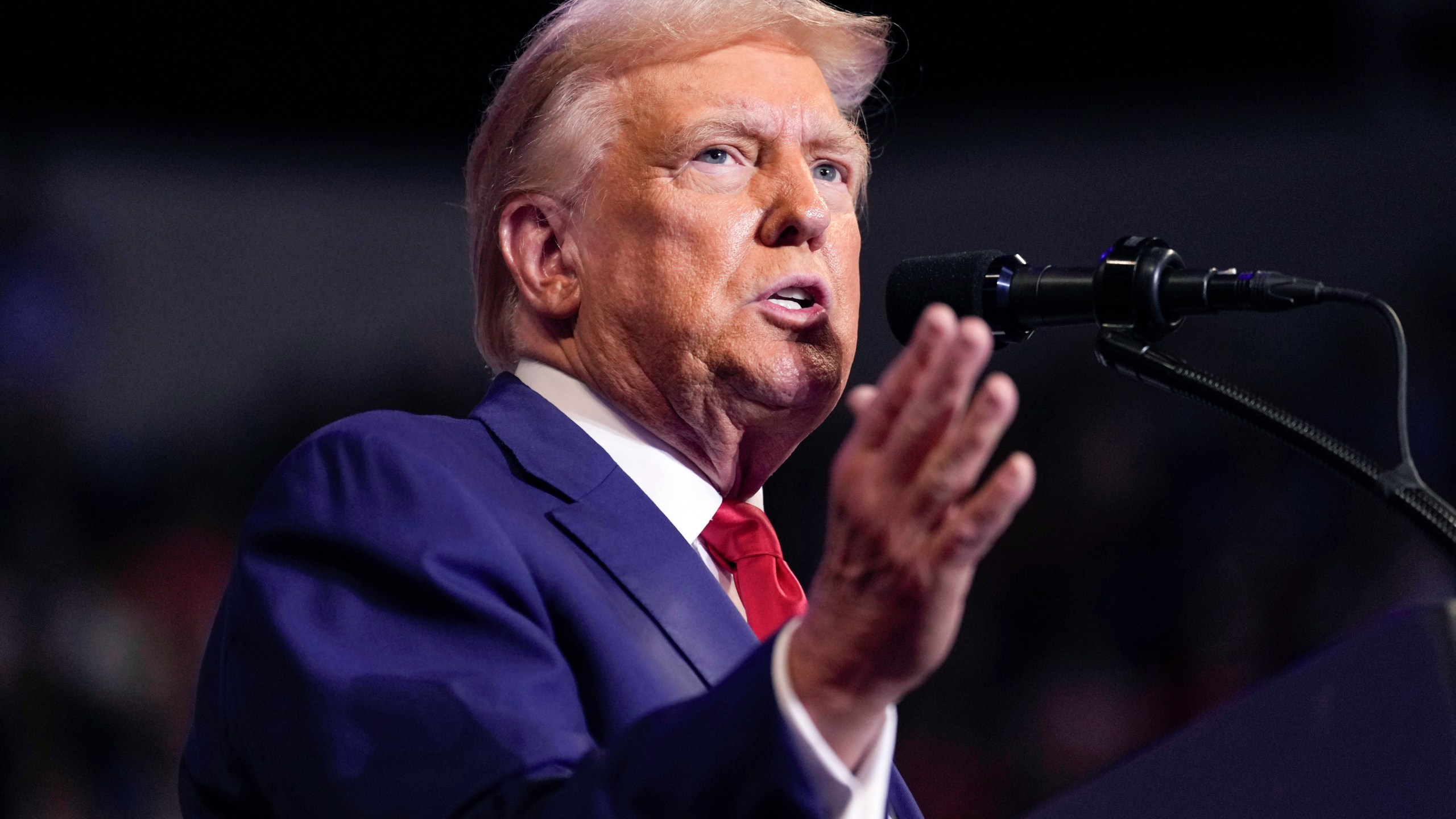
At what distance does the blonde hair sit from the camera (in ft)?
5.57

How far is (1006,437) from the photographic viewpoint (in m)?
4.69

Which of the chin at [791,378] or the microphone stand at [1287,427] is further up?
the microphone stand at [1287,427]

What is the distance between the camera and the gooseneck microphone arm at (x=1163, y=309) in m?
1.06

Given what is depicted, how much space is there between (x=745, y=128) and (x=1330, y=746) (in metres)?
0.93

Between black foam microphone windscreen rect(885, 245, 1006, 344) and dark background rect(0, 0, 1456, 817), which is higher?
black foam microphone windscreen rect(885, 245, 1006, 344)

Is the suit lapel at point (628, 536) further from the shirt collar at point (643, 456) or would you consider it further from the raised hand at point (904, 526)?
the raised hand at point (904, 526)

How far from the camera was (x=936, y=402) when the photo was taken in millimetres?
796

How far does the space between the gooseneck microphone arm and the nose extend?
0.23 meters

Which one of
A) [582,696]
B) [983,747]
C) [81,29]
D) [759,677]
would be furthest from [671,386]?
[983,747]

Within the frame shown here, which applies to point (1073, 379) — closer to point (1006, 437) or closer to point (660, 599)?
point (1006, 437)

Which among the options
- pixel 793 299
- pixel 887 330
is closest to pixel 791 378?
pixel 793 299

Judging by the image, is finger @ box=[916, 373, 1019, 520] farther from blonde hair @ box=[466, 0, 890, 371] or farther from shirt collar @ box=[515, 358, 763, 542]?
blonde hair @ box=[466, 0, 890, 371]

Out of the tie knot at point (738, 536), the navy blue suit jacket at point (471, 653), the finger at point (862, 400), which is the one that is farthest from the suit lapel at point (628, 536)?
the finger at point (862, 400)

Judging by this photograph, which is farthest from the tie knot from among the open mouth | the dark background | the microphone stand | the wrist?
the dark background
